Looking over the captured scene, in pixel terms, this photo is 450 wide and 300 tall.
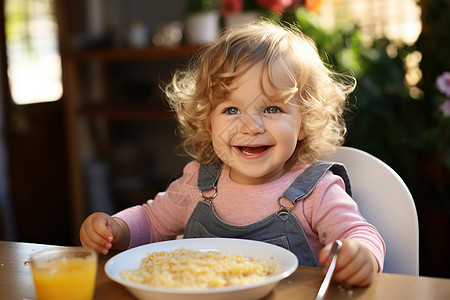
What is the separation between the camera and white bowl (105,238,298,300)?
0.72 m

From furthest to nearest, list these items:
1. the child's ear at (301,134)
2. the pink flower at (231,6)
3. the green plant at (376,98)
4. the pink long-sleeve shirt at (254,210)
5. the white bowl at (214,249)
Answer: the pink flower at (231,6) → the green plant at (376,98) → the child's ear at (301,134) → the pink long-sleeve shirt at (254,210) → the white bowl at (214,249)

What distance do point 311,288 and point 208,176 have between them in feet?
1.60

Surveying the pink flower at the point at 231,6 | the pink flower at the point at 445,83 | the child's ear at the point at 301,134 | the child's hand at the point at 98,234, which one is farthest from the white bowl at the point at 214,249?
the pink flower at the point at 231,6

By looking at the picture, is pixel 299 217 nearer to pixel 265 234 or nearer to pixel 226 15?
pixel 265 234

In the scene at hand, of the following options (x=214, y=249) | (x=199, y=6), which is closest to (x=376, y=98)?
(x=199, y=6)

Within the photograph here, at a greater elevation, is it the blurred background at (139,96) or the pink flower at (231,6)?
the pink flower at (231,6)

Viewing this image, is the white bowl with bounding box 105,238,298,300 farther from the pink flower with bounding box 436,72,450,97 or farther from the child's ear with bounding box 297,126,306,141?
the pink flower with bounding box 436,72,450,97

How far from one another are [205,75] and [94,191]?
7.23ft

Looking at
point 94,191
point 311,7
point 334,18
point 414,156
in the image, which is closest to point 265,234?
point 414,156

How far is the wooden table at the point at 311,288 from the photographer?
2.59 feet

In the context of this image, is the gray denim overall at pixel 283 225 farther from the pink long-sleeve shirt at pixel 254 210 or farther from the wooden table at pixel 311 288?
the wooden table at pixel 311 288

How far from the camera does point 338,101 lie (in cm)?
128

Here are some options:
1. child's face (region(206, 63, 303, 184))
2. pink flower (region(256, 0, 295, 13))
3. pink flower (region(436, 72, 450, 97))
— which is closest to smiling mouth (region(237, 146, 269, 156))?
child's face (region(206, 63, 303, 184))

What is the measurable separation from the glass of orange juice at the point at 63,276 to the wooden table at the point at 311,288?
0.24 feet
